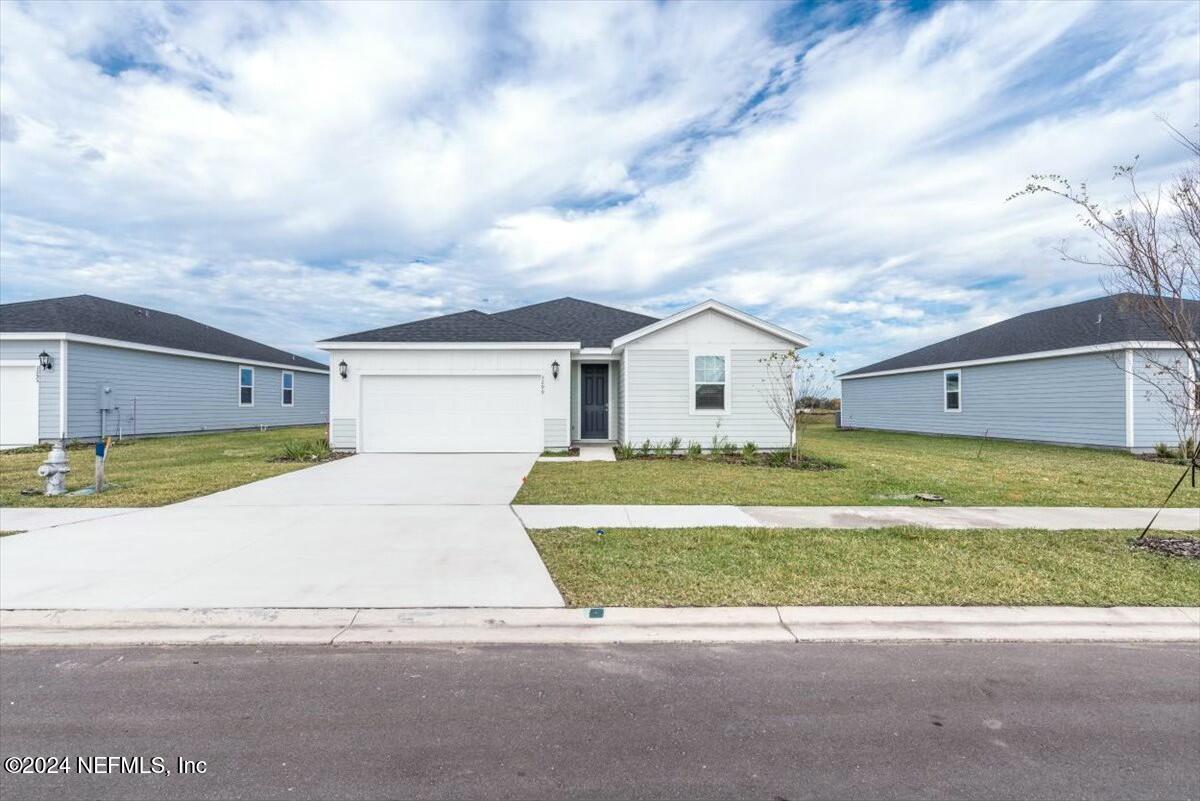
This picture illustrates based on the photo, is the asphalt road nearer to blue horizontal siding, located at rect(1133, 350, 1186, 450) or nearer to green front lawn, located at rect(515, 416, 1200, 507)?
green front lawn, located at rect(515, 416, 1200, 507)

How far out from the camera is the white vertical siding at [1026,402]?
1681 cm

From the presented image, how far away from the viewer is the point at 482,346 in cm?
1530

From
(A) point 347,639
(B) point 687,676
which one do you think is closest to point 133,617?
(A) point 347,639

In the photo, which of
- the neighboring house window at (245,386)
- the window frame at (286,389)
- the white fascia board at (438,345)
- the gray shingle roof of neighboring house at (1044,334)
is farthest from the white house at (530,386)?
the window frame at (286,389)

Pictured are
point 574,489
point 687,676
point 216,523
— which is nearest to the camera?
point 687,676

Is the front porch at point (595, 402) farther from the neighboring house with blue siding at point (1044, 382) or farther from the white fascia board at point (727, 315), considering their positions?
the neighboring house with blue siding at point (1044, 382)

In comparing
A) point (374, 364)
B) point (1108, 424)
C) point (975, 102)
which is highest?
point (975, 102)

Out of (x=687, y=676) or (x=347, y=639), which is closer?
(x=687, y=676)

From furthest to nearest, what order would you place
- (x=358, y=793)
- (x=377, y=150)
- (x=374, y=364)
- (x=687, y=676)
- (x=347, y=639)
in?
(x=374, y=364) < (x=377, y=150) < (x=347, y=639) < (x=687, y=676) < (x=358, y=793)

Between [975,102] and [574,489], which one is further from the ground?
[975,102]

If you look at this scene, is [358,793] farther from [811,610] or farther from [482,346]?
[482,346]

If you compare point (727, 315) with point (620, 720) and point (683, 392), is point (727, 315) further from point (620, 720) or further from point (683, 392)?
point (620, 720)

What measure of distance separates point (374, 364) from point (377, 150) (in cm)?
537

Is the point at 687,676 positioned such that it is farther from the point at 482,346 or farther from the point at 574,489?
the point at 482,346
